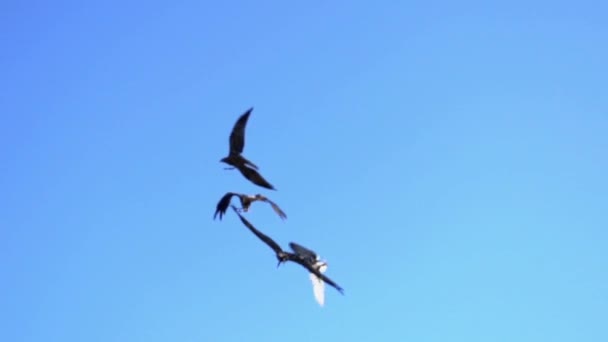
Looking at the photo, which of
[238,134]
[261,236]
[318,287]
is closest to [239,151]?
[238,134]

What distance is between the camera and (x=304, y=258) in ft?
91.7

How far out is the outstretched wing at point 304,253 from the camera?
27938 millimetres

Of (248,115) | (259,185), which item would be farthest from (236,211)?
(248,115)

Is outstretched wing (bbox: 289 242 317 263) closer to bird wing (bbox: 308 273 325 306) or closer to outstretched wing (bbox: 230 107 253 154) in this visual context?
bird wing (bbox: 308 273 325 306)

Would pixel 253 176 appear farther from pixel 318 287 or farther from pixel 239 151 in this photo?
pixel 318 287

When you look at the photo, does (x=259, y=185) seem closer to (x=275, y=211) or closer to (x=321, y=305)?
(x=275, y=211)

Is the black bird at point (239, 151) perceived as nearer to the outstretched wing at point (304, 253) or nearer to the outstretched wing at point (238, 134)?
the outstretched wing at point (238, 134)

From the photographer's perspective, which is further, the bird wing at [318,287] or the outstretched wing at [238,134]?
the outstretched wing at [238,134]

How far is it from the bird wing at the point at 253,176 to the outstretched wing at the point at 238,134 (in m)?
0.67

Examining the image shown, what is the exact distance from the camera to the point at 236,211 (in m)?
28.7

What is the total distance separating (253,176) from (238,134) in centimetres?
149

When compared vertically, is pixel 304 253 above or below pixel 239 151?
below

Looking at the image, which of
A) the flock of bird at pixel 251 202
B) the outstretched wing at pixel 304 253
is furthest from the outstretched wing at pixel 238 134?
the outstretched wing at pixel 304 253

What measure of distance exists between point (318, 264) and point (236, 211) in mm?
3019
